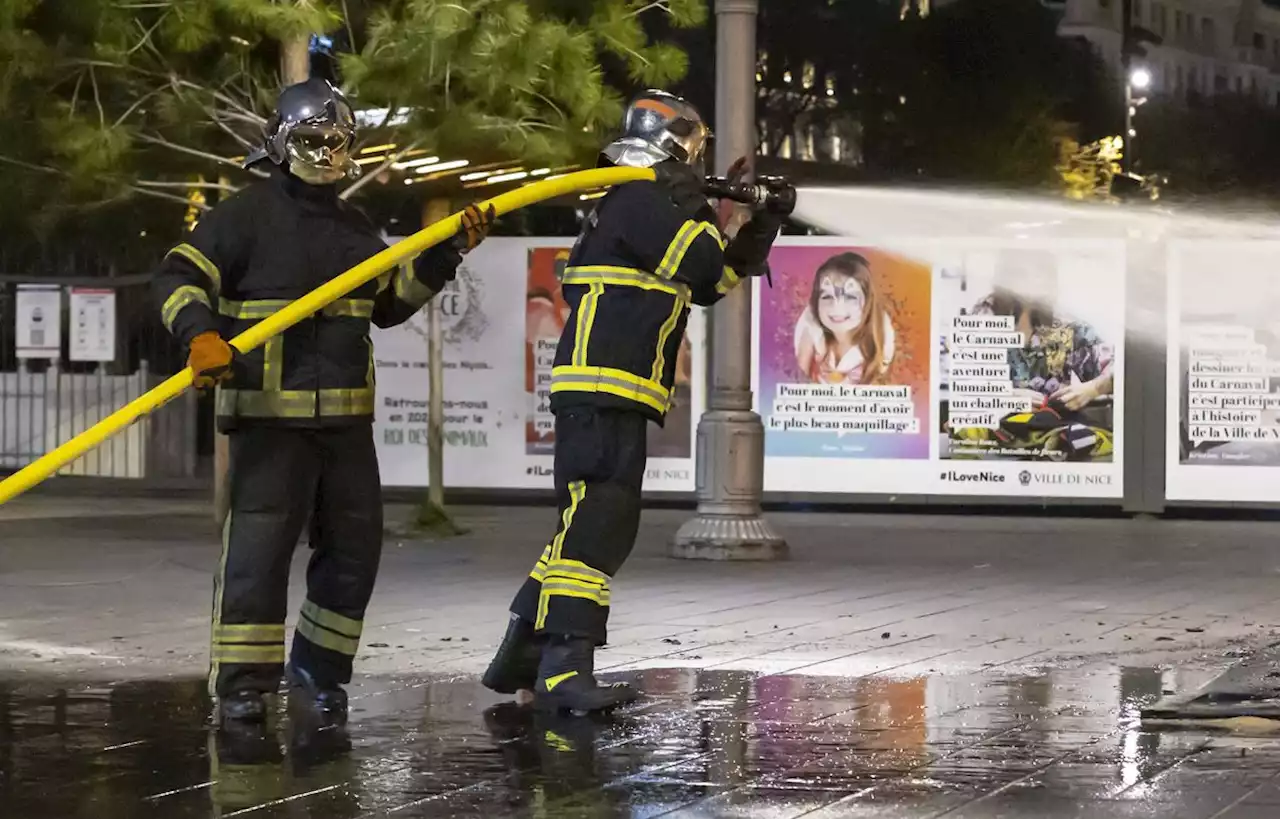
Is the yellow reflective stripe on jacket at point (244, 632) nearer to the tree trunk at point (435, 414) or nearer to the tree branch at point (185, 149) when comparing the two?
the tree branch at point (185, 149)

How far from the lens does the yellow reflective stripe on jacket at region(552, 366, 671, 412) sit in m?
6.62

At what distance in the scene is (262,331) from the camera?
630 centimetres

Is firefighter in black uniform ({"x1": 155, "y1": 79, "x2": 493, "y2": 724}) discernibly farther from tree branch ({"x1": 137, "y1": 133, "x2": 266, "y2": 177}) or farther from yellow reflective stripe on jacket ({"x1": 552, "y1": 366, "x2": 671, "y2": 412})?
tree branch ({"x1": 137, "y1": 133, "x2": 266, "y2": 177})

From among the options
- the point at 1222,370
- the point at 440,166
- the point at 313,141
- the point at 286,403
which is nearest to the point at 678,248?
the point at 313,141

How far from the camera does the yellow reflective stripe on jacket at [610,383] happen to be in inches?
261

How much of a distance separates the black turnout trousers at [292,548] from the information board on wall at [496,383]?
8.66 m

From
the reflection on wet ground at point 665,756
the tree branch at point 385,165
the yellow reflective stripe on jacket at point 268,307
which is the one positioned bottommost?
the reflection on wet ground at point 665,756

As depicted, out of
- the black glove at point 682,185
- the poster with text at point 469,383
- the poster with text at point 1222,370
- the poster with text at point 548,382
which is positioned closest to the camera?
the black glove at point 682,185

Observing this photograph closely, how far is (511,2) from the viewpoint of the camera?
1156cm

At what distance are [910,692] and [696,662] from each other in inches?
45.1

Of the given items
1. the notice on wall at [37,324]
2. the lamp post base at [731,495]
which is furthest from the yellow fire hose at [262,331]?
the notice on wall at [37,324]

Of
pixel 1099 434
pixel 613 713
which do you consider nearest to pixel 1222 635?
pixel 613 713

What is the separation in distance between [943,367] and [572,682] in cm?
894

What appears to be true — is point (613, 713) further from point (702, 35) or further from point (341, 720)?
point (702, 35)
